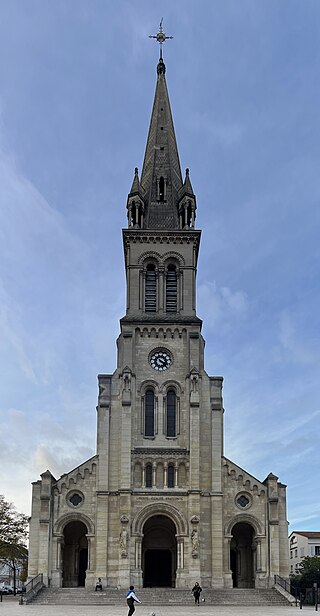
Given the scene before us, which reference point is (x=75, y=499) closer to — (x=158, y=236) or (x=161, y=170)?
(x=158, y=236)

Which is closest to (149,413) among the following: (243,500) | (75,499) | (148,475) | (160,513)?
(148,475)

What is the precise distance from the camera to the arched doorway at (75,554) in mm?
58219

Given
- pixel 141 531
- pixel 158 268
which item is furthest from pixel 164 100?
pixel 141 531

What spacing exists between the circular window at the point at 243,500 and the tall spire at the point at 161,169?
2380cm

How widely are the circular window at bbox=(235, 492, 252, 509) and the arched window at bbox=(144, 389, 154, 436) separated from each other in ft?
27.5

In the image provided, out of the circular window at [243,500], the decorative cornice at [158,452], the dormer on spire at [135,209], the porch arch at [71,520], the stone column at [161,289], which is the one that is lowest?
the porch arch at [71,520]

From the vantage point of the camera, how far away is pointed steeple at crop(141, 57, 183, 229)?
218 ft

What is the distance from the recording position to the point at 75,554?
5950 cm

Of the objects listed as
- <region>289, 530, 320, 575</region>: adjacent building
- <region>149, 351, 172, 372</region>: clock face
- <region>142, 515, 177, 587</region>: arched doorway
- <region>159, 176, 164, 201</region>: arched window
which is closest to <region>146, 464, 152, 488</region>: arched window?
<region>142, 515, 177, 587</region>: arched doorway

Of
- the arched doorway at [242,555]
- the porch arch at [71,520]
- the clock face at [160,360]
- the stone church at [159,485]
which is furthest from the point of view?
the clock face at [160,360]

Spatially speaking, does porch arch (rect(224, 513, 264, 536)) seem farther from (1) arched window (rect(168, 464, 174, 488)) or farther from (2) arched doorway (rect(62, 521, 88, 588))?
(2) arched doorway (rect(62, 521, 88, 588))

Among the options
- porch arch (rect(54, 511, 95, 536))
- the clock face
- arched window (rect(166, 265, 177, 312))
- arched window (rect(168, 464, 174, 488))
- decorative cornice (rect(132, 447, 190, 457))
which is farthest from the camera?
arched window (rect(166, 265, 177, 312))

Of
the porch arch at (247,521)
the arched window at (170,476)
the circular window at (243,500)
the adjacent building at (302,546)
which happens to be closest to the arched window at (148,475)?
the arched window at (170,476)

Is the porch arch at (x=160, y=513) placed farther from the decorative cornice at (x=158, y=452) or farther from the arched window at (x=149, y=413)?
the arched window at (x=149, y=413)
